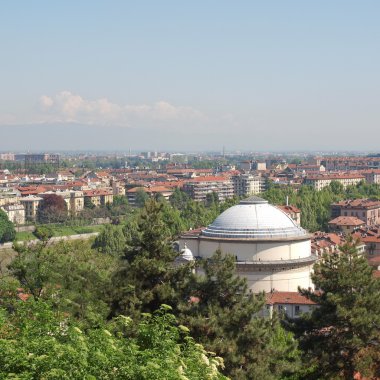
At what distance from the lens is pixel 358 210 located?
77.5 metres

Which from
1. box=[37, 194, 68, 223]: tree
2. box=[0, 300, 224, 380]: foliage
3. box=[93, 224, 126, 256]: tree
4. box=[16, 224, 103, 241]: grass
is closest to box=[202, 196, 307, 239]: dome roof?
box=[0, 300, 224, 380]: foliage

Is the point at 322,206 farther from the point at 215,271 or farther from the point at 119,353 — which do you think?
the point at 119,353

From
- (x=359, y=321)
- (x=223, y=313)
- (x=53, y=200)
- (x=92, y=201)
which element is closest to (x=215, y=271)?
(x=223, y=313)

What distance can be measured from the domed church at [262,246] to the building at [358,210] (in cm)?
4398

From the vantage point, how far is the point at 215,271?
18734 millimetres

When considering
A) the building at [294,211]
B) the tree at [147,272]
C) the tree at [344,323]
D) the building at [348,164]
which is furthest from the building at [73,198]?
the building at [348,164]

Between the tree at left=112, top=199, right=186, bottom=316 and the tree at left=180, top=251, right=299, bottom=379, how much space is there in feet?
2.55

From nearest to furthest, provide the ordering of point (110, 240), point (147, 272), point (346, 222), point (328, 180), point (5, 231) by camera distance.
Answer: point (147, 272) < point (110, 240) < point (346, 222) < point (5, 231) < point (328, 180)

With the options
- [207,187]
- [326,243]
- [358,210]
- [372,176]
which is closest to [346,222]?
[358,210]

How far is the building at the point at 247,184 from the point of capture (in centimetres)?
12862

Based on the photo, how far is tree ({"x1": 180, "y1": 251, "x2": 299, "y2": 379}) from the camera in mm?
17000

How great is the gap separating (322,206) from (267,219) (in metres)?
43.2

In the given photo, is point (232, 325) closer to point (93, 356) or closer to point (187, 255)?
point (93, 356)

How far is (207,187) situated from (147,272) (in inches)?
3969
